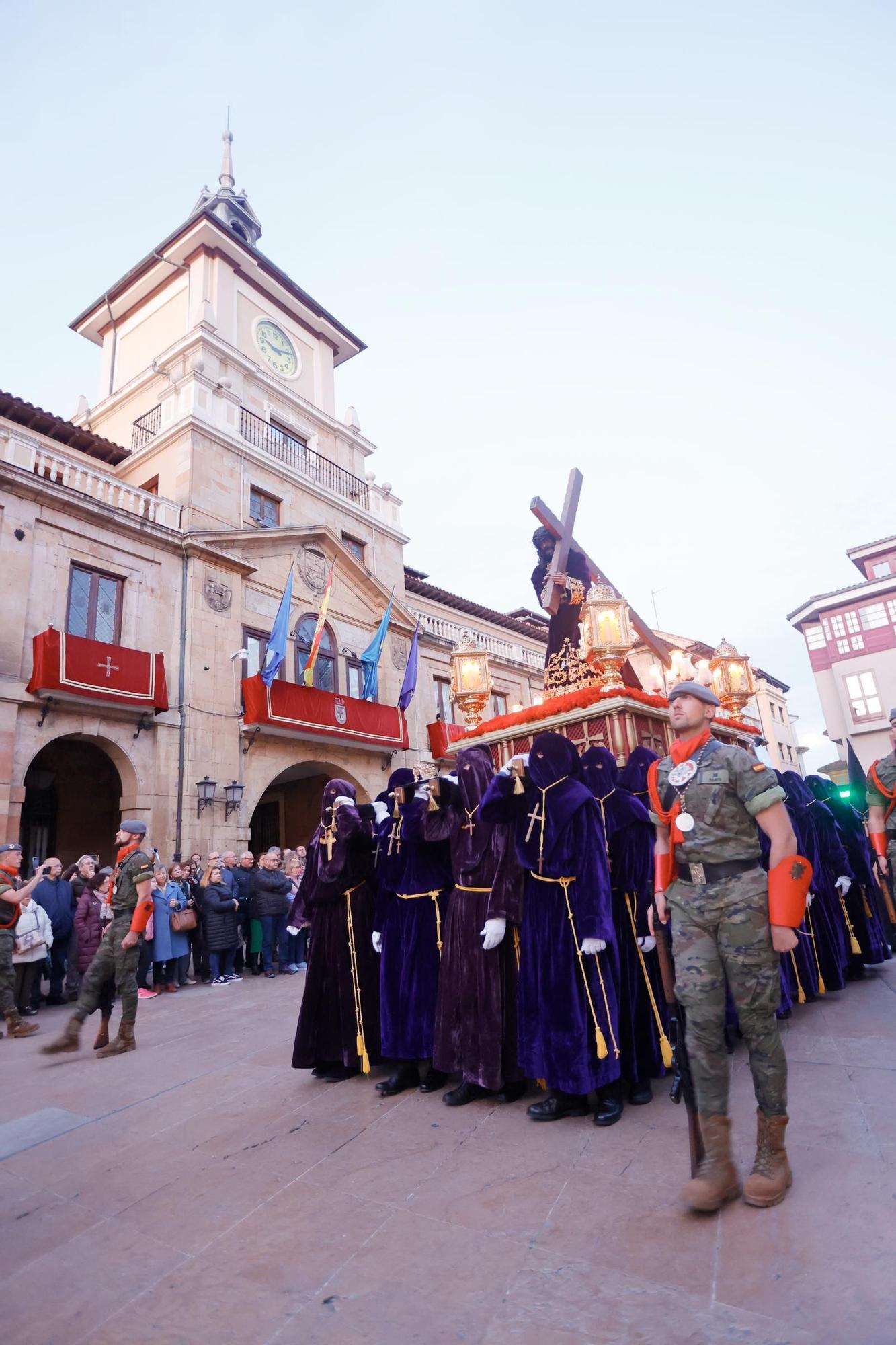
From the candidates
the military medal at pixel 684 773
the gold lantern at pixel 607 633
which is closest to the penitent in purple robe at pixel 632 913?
the military medal at pixel 684 773

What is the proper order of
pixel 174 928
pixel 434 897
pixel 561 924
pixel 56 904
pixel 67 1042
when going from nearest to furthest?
1. pixel 561 924
2. pixel 434 897
3. pixel 67 1042
4. pixel 56 904
5. pixel 174 928

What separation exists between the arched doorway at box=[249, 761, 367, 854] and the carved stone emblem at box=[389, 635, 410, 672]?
11.5ft

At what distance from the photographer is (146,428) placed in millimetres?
18062

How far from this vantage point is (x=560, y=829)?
4055 millimetres

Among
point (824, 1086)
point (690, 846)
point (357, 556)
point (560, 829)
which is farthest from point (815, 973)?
point (357, 556)

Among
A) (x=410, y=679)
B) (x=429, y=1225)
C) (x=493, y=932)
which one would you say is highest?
(x=410, y=679)

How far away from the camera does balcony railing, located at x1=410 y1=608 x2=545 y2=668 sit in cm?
2202

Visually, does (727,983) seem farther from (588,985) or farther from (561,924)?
(561,924)

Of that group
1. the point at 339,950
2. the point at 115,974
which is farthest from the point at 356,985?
the point at 115,974

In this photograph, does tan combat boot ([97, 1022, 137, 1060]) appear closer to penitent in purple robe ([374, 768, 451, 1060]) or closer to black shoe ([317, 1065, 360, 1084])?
black shoe ([317, 1065, 360, 1084])

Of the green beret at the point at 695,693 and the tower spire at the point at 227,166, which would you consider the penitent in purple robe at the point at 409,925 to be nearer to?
the green beret at the point at 695,693

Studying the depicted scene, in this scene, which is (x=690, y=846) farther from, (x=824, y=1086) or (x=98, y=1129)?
(x=98, y=1129)

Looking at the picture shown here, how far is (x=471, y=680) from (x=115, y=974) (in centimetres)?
467

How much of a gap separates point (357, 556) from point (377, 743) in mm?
5827
